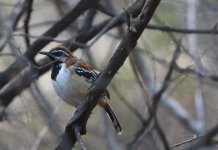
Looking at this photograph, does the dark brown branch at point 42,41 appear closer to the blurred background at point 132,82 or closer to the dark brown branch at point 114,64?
the blurred background at point 132,82

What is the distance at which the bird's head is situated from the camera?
5.11 metres

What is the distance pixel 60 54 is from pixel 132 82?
1.15 metres

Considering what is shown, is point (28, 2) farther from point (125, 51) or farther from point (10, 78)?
point (125, 51)

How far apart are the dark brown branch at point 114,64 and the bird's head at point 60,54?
1382 mm

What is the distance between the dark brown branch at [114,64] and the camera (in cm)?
332

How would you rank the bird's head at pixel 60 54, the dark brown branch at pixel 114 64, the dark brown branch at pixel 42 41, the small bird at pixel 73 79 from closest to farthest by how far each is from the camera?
the dark brown branch at pixel 114 64
the small bird at pixel 73 79
the bird's head at pixel 60 54
the dark brown branch at pixel 42 41

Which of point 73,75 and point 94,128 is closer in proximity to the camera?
point 73,75

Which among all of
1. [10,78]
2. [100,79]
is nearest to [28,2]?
[10,78]

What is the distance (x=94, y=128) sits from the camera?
716cm

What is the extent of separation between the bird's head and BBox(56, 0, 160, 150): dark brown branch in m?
1.38

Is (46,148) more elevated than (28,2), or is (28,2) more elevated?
(28,2)

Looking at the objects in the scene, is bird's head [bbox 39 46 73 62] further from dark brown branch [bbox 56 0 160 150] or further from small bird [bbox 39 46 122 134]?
dark brown branch [bbox 56 0 160 150]

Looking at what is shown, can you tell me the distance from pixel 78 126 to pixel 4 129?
3.04 metres

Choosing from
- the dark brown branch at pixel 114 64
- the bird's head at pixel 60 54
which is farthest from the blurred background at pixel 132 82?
the dark brown branch at pixel 114 64
